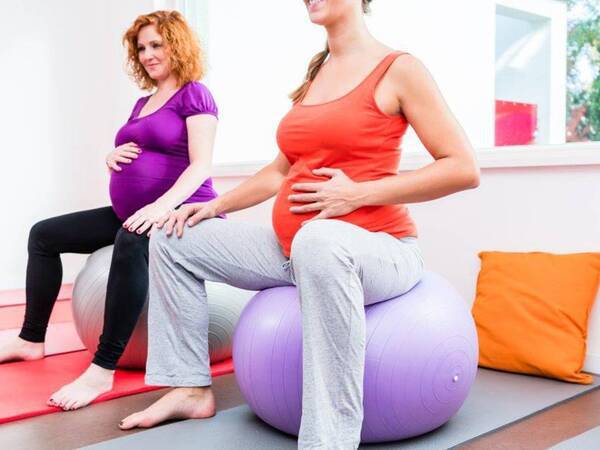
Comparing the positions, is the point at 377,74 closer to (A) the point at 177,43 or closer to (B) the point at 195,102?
(B) the point at 195,102

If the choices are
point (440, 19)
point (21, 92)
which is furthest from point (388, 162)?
point (21, 92)

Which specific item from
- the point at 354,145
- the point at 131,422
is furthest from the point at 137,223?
the point at 354,145

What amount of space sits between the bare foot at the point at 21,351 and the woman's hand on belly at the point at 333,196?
1434 mm

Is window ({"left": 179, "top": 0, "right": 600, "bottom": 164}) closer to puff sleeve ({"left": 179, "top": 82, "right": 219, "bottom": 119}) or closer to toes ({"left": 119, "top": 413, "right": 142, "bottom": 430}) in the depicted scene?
puff sleeve ({"left": 179, "top": 82, "right": 219, "bottom": 119})

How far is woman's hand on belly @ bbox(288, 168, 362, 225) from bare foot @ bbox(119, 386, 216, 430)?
59 centimetres

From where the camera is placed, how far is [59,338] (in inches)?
123

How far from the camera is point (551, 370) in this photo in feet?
7.68

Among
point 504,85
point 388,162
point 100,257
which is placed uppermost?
point 504,85

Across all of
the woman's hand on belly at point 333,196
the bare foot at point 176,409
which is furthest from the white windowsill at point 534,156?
the bare foot at point 176,409

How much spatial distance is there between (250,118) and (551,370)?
2213 millimetres

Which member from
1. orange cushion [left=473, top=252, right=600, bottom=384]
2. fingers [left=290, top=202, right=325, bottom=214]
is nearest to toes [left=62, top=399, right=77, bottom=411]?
fingers [left=290, top=202, right=325, bottom=214]

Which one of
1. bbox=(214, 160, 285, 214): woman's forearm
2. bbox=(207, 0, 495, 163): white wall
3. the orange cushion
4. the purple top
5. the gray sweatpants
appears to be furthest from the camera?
bbox=(207, 0, 495, 163): white wall

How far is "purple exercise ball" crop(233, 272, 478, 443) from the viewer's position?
1.70 metres

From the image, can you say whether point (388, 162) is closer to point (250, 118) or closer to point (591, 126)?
point (591, 126)
